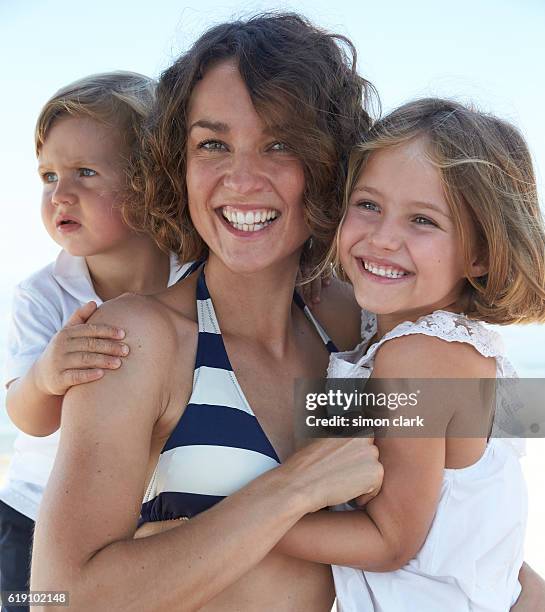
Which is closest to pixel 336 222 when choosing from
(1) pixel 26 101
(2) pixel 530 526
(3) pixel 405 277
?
(3) pixel 405 277

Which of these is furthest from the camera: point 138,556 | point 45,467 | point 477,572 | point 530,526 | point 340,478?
point 530,526

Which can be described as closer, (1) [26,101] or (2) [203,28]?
(2) [203,28]

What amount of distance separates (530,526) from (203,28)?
5.91 metres

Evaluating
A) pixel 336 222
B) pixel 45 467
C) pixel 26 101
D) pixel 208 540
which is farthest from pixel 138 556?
pixel 26 101

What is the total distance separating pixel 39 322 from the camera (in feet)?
9.21

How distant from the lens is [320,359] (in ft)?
7.97

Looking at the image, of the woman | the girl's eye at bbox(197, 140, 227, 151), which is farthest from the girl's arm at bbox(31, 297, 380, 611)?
the girl's eye at bbox(197, 140, 227, 151)

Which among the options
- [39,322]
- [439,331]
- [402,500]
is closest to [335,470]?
[402,500]

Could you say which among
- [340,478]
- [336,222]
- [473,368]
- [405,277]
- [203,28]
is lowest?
[340,478]

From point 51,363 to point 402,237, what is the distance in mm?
888

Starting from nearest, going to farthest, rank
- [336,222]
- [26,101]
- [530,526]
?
1. [336,222]
2. [530,526]
3. [26,101]

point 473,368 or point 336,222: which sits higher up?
point 336,222

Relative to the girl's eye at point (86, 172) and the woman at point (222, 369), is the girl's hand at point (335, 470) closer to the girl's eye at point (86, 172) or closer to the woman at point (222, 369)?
the woman at point (222, 369)

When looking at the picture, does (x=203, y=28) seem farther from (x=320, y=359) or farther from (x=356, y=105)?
(x=320, y=359)
